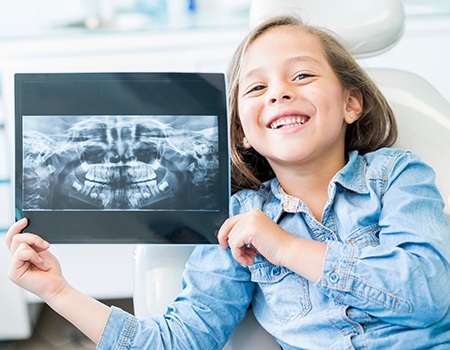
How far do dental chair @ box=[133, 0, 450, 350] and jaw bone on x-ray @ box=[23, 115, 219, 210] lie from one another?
0.20 metres

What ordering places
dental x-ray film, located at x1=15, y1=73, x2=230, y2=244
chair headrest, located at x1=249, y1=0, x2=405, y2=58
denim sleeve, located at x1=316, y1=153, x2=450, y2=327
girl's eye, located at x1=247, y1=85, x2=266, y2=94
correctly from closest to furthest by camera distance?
denim sleeve, located at x1=316, y1=153, x2=450, y2=327, dental x-ray film, located at x1=15, y1=73, x2=230, y2=244, girl's eye, located at x1=247, y1=85, x2=266, y2=94, chair headrest, located at x1=249, y1=0, x2=405, y2=58

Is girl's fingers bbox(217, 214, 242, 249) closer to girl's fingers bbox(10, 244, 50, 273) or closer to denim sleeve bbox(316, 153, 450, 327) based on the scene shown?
denim sleeve bbox(316, 153, 450, 327)

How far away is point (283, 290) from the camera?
1154 mm

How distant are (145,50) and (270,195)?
111 centimetres

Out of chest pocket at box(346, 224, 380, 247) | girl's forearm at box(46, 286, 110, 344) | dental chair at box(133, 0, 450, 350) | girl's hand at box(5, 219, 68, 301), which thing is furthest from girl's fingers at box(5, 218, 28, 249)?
chest pocket at box(346, 224, 380, 247)

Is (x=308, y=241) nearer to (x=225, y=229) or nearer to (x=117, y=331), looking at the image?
(x=225, y=229)

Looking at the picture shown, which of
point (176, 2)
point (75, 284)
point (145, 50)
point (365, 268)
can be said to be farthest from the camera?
point (176, 2)

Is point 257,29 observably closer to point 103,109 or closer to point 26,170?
point 103,109

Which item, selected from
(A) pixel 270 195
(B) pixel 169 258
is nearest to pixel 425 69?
(A) pixel 270 195

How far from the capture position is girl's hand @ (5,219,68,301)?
109cm

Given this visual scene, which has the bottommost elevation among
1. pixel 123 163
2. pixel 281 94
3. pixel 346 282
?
pixel 346 282

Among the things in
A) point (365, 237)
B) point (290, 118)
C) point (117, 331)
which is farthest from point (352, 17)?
point (117, 331)

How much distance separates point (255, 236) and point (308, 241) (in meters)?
0.08

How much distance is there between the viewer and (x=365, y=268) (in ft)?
3.35
